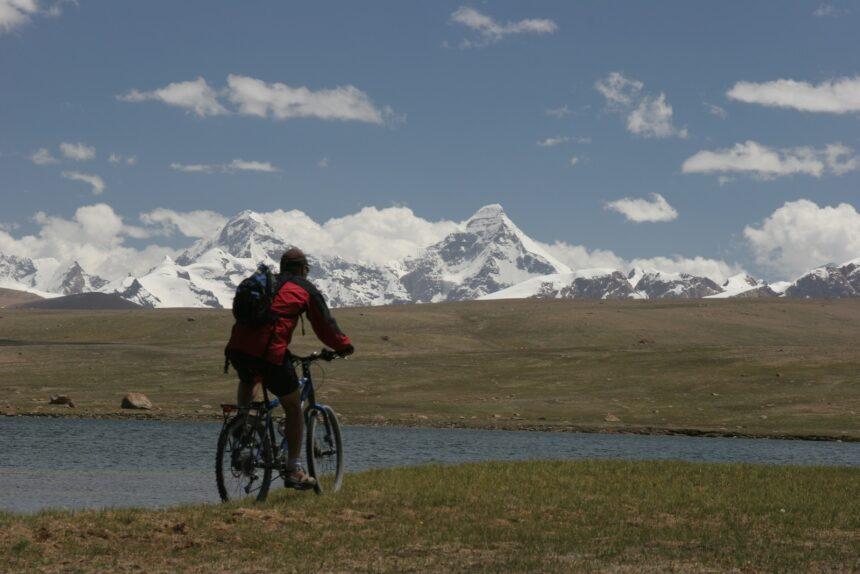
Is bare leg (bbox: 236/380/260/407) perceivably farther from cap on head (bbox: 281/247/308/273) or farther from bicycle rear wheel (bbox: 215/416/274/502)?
cap on head (bbox: 281/247/308/273)

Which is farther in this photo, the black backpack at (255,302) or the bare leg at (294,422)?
the bare leg at (294,422)

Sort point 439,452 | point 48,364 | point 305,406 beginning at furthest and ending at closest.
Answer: point 48,364 < point 439,452 < point 305,406

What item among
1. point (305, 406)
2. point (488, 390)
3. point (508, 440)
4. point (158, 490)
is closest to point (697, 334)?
point (488, 390)

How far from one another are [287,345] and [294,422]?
3.82ft

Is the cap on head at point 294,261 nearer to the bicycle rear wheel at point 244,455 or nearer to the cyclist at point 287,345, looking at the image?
the cyclist at point 287,345

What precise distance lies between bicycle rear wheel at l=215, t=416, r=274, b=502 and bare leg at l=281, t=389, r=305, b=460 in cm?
30

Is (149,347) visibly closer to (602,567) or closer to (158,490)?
(158,490)

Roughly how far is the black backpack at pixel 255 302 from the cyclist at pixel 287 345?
0.13 meters

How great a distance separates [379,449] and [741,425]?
27407 mm

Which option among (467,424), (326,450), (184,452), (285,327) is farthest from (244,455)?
(467,424)

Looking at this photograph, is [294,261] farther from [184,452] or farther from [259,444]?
[184,452]

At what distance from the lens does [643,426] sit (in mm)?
61906

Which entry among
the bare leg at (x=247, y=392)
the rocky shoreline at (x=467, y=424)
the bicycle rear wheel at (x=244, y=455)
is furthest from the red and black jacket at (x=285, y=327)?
the rocky shoreline at (x=467, y=424)

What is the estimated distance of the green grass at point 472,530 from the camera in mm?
11711
